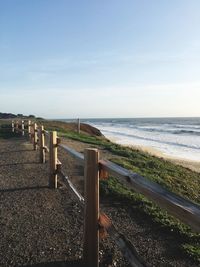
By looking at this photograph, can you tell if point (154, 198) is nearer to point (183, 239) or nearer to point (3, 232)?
point (183, 239)

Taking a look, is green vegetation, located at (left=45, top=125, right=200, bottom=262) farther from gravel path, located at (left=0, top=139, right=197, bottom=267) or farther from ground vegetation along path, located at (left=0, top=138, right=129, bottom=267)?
ground vegetation along path, located at (left=0, top=138, right=129, bottom=267)

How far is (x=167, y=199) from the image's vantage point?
3.13m

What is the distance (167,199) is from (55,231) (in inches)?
132


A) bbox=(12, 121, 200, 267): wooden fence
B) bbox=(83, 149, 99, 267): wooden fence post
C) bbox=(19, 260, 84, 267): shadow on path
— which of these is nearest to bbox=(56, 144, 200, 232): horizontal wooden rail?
bbox=(12, 121, 200, 267): wooden fence

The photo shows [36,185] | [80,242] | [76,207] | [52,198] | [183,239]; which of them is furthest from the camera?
[36,185]

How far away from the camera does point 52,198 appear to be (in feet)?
26.9

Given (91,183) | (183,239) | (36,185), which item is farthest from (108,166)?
(36,185)

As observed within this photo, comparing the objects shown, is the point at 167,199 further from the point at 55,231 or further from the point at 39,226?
the point at 39,226

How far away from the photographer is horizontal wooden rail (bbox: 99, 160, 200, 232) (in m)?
2.79

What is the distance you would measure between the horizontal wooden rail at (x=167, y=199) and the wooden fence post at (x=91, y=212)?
0.42 metres

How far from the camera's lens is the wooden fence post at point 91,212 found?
15.0 ft

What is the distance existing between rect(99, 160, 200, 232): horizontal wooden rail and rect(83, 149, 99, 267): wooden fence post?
42 centimetres

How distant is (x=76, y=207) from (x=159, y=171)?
612 centimetres

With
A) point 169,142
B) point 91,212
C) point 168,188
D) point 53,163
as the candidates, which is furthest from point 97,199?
point 169,142
